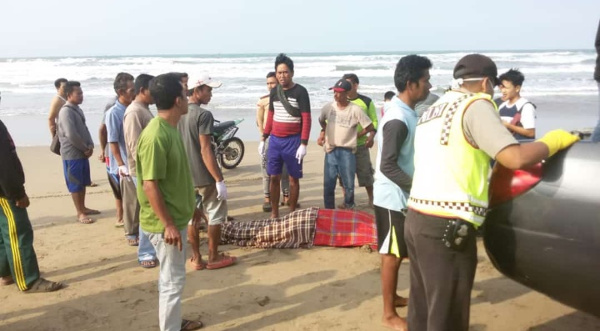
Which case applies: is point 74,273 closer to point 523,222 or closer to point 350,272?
point 350,272

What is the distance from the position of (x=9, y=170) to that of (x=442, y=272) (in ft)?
11.1

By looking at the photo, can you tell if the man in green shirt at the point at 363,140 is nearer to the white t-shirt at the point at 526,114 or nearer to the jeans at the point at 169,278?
the white t-shirt at the point at 526,114

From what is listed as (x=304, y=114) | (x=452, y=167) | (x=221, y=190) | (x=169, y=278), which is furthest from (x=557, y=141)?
(x=304, y=114)

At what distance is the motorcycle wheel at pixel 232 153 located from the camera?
9.78 m

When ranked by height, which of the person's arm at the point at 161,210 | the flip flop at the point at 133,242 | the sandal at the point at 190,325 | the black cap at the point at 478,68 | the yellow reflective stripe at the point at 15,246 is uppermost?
the black cap at the point at 478,68

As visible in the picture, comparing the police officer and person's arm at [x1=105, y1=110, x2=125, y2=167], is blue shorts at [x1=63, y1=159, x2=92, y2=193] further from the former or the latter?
the police officer

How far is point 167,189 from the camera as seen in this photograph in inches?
132

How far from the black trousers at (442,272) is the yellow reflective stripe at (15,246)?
11.0 ft

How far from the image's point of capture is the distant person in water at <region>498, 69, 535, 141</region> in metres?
5.32

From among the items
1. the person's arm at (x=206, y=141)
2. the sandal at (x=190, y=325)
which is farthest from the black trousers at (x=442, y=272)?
the person's arm at (x=206, y=141)

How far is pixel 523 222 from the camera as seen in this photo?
105 inches

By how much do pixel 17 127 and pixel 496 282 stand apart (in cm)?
1430

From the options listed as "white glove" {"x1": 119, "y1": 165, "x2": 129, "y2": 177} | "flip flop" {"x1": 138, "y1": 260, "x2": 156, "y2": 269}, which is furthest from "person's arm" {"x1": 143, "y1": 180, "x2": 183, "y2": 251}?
"white glove" {"x1": 119, "y1": 165, "x2": 129, "y2": 177}

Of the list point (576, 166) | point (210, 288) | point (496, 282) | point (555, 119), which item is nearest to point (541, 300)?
point (496, 282)
